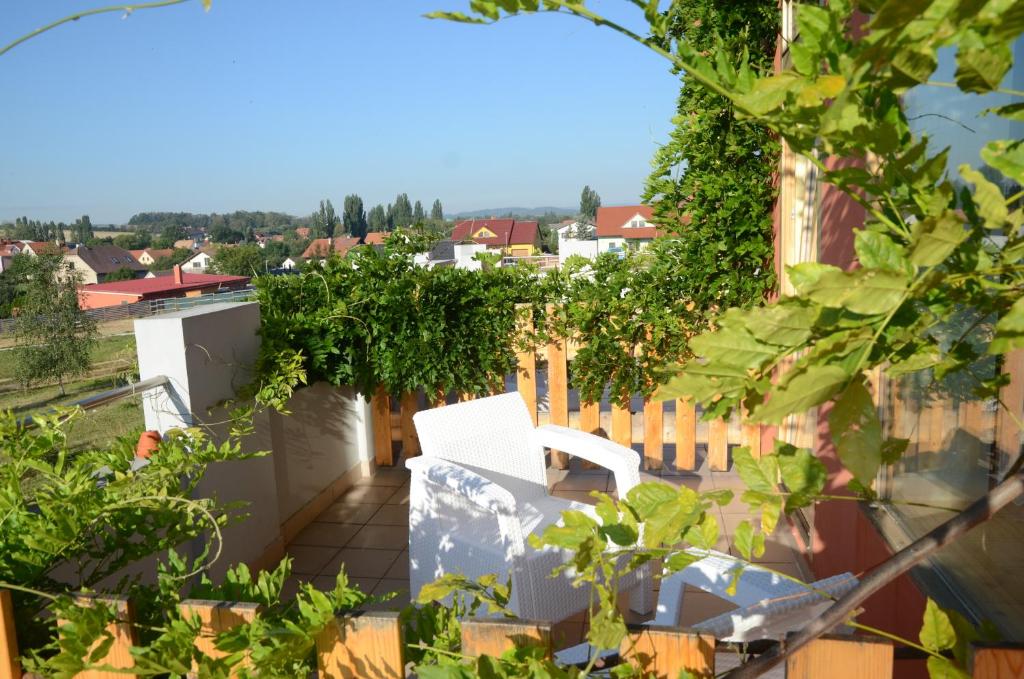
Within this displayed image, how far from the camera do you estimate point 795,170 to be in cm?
326

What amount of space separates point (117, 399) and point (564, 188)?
29.1m

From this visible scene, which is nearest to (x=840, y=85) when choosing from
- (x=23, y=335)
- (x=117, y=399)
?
(x=117, y=399)

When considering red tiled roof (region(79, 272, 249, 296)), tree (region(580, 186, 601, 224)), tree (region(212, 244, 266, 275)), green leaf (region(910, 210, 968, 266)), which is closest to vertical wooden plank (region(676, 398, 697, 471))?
green leaf (region(910, 210, 968, 266))

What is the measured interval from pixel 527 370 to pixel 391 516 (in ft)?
3.78

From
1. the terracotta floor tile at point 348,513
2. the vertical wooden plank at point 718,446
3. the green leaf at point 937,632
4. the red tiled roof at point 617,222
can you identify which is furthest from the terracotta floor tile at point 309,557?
the red tiled roof at point 617,222

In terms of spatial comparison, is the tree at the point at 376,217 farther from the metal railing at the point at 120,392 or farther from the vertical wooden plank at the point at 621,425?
the metal railing at the point at 120,392

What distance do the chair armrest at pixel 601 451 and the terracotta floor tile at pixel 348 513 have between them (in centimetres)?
139

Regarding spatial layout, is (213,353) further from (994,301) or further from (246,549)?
(994,301)

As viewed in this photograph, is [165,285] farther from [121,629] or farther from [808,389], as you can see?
[808,389]

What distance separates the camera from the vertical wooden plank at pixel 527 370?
13.7 feet

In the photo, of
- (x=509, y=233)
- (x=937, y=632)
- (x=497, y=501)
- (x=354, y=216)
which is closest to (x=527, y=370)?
(x=497, y=501)

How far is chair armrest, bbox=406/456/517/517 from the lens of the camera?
91.4 inches

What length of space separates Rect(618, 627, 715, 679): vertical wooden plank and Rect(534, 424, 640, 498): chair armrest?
1.79 meters

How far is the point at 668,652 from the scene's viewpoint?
843mm
